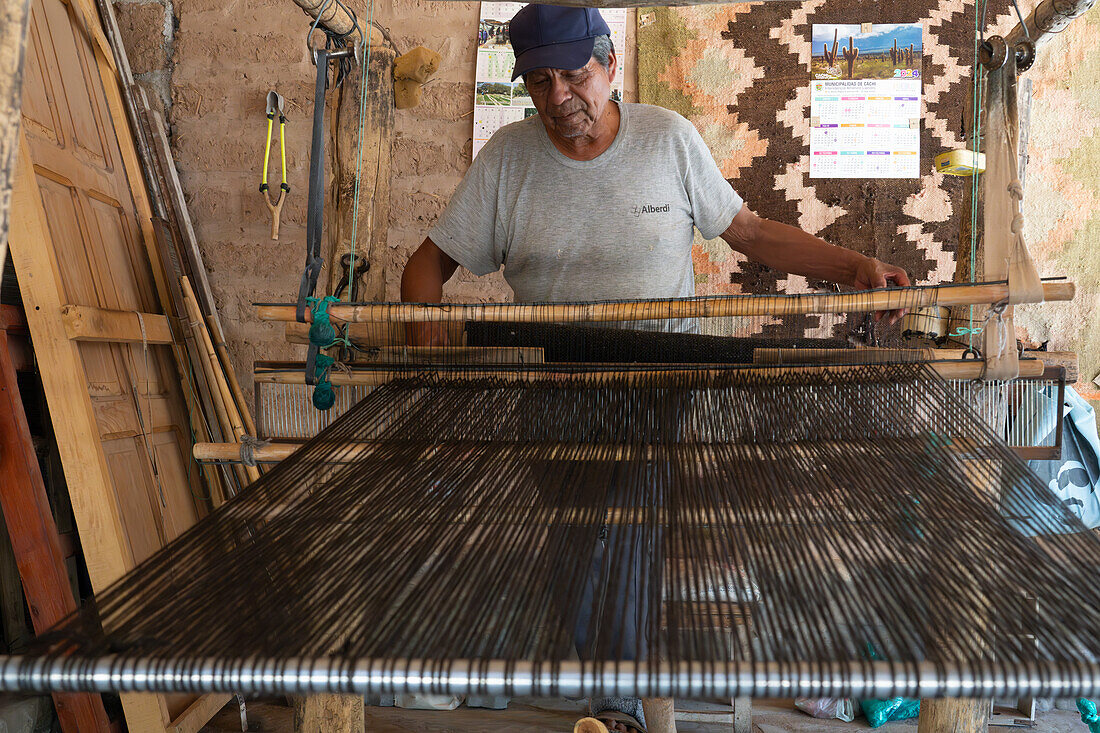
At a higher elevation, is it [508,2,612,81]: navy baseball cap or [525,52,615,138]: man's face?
[508,2,612,81]: navy baseball cap

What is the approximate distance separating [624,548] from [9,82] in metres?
0.80

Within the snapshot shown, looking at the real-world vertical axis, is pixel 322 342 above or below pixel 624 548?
above

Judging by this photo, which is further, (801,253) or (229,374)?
(229,374)

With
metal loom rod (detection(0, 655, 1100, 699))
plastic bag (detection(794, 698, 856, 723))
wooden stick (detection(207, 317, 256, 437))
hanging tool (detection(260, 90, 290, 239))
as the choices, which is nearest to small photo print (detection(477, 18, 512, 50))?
hanging tool (detection(260, 90, 290, 239))

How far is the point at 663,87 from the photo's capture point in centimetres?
292

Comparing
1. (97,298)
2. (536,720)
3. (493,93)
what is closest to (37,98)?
(97,298)

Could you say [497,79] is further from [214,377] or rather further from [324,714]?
[324,714]

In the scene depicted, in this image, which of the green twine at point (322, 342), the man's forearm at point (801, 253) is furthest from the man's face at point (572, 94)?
the green twine at point (322, 342)

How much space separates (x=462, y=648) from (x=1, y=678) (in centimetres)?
44

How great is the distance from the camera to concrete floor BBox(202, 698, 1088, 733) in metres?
2.31

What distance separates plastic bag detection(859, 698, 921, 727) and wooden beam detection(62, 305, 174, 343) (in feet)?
7.81

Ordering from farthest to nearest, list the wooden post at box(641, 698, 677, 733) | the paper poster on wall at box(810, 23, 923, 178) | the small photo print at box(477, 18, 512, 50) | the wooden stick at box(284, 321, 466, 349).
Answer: the small photo print at box(477, 18, 512, 50) < the paper poster on wall at box(810, 23, 923, 178) < the wooden post at box(641, 698, 677, 733) < the wooden stick at box(284, 321, 466, 349)

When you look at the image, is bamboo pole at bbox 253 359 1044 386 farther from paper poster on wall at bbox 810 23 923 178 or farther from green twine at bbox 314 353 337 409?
paper poster on wall at bbox 810 23 923 178

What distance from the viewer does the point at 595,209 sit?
1996 millimetres
